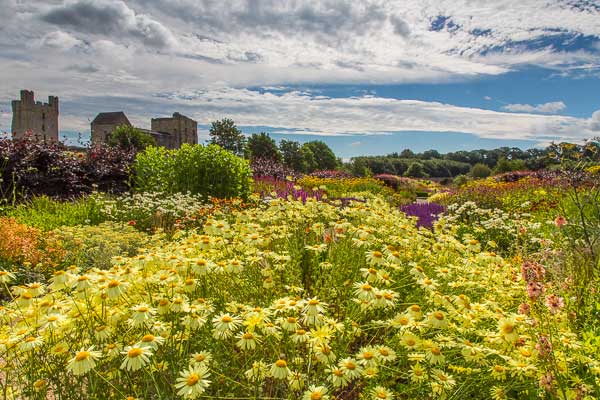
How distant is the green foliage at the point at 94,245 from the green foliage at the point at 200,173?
136 inches

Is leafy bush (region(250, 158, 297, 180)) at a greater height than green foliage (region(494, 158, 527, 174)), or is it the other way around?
green foliage (region(494, 158, 527, 174))

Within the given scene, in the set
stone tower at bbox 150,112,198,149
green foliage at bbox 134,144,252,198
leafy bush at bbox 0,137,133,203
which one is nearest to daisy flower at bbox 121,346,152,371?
green foliage at bbox 134,144,252,198

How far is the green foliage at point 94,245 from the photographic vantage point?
17.6 ft

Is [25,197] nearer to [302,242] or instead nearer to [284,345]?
[302,242]

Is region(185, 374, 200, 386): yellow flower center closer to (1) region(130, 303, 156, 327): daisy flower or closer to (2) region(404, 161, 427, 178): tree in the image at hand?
(1) region(130, 303, 156, 327): daisy flower

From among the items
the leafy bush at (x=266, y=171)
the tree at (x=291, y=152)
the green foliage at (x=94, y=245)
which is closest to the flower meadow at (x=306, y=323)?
the green foliage at (x=94, y=245)

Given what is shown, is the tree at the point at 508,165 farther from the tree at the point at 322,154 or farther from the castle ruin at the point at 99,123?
the castle ruin at the point at 99,123

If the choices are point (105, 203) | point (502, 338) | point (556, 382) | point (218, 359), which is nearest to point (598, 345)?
point (556, 382)

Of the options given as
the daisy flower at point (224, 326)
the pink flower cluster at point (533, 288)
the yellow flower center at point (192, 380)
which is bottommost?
the yellow flower center at point (192, 380)

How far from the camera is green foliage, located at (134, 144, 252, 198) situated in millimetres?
9508

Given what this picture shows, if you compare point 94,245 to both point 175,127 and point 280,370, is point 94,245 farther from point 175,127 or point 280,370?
point 175,127

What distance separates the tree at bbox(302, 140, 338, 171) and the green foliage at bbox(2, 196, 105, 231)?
151 ft

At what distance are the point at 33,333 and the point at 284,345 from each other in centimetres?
112

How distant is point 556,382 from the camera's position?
1749 mm
